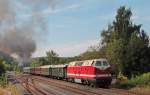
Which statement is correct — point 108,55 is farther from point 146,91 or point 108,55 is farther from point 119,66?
point 146,91

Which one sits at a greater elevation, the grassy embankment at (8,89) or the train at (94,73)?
the train at (94,73)

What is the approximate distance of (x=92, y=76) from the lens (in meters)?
39.0

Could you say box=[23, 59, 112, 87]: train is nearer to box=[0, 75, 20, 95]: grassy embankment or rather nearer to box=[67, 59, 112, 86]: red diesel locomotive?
box=[67, 59, 112, 86]: red diesel locomotive

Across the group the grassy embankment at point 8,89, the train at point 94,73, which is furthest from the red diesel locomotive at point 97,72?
the grassy embankment at point 8,89

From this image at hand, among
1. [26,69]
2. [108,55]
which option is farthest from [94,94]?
[26,69]

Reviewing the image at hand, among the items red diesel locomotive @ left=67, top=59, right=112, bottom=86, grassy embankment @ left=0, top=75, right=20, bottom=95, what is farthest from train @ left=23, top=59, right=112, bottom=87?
grassy embankment @ left=0, top=75, right=20, bottom=95

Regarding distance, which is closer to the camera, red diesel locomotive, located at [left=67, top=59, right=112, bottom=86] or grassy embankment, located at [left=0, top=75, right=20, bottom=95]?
grassy embankment, located at [left=0, top=75, right=20, bottom=95]

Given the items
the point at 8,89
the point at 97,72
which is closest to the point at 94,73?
the point at 97,72

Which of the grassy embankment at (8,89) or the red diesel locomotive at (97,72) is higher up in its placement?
the red diesel locomotive at (97,72)

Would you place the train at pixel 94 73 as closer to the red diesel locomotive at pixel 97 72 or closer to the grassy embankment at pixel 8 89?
the red diesel locomotive at pixel 97 72

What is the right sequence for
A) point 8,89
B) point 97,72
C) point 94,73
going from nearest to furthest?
1. point 97,72
2. point 94,73
3. point 8,89

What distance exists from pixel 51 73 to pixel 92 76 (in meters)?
37.3

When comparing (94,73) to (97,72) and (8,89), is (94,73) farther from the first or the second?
(8,89)

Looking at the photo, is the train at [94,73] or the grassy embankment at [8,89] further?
the train at [94,73]
